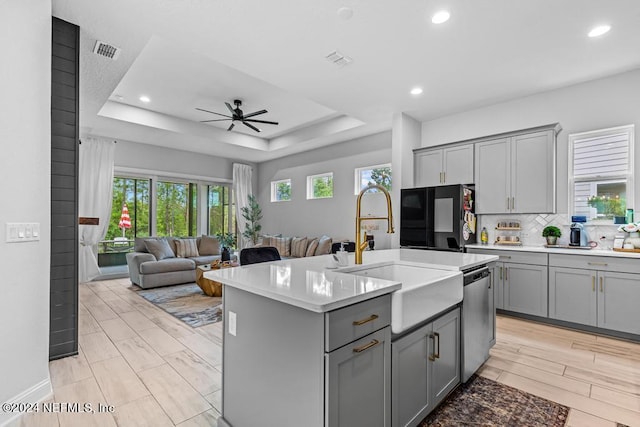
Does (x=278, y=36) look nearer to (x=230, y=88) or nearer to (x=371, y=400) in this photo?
(x=230, y=88)

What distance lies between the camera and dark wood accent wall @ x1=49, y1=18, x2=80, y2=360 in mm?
2600

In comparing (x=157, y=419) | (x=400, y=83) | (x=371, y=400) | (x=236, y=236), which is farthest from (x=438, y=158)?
(x=236, y=236)

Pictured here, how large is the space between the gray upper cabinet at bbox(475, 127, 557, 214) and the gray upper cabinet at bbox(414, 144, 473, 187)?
5.4 inches

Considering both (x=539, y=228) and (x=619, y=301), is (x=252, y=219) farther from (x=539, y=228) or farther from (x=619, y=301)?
(x=619, y=301)

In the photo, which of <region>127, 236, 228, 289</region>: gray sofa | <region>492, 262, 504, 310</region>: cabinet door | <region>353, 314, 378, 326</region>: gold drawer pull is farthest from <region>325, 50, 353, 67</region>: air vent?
<region>127, 236, 228, 289</region>: gray sofa

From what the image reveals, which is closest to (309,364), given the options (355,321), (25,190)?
(355,321)

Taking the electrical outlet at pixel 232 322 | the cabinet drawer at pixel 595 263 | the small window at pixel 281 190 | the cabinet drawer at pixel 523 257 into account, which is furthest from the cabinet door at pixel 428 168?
the electrical outlet at pixel 232 322

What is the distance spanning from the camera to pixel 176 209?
7.28 meters

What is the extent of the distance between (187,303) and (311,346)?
3.83 m

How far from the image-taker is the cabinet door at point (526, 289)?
3.65 metres

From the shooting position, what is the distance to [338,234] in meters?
6.66

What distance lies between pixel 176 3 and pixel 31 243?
2.01 meters

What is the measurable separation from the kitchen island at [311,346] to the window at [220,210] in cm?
653

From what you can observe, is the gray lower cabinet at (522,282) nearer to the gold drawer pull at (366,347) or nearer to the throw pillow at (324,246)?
the gold drawer pull at (366,347)
